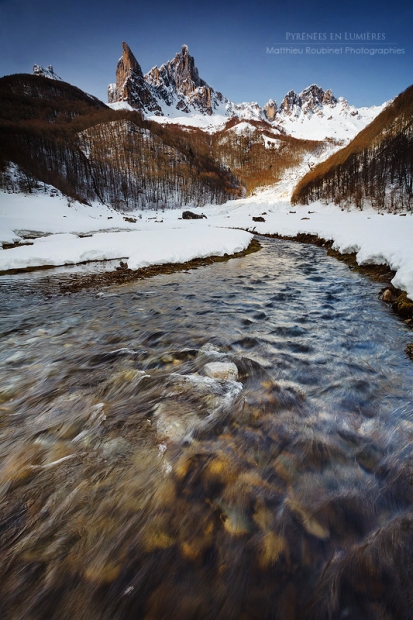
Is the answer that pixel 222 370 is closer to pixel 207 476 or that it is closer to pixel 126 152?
pixel 207 476

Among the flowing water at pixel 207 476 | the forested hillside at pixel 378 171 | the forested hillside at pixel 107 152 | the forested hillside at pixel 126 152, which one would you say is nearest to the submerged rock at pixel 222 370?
the flowing water at pixel 207 476

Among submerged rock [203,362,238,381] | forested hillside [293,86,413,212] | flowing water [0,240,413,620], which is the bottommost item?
flowing water [0,240,413,620]

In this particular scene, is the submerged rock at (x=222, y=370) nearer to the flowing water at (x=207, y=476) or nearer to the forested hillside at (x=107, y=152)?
the flowing water at (x=207, y=476)

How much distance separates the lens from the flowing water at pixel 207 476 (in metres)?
1.58

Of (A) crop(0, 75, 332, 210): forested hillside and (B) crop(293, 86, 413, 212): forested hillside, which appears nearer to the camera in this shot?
(B) crop(293, 86, 413, 212): forested hillside

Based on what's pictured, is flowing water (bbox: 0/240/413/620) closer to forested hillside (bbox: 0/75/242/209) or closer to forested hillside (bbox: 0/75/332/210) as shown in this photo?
forested hillside (bbox: 0/75/332/210)

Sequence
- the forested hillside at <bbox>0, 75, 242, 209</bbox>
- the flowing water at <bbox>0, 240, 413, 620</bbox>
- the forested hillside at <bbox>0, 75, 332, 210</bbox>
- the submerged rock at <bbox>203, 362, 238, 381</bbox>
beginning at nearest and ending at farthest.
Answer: the flowing water at <bbox>0, 240, 413, 620</bbox>, the submerged rock at <bbox>203, 362, 238, 381</bbox>, the forested hillside at <bbox>0, 75, 332, 210</bbox>, the forested hillside at <bbox>0, 75, 242, 209</bbox>

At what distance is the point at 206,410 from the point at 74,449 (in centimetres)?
140

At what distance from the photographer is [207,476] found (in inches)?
91.0

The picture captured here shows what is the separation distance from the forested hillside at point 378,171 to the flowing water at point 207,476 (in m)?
37.0

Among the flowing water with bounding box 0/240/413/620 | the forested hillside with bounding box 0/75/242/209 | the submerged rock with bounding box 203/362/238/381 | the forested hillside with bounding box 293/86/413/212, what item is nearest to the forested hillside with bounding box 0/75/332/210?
the forested hillside with bounding box 0/75/242/209

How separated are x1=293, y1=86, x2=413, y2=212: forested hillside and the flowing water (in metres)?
37.0

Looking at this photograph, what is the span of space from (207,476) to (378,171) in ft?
172

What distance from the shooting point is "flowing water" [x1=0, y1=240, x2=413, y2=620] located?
158 centimetres
